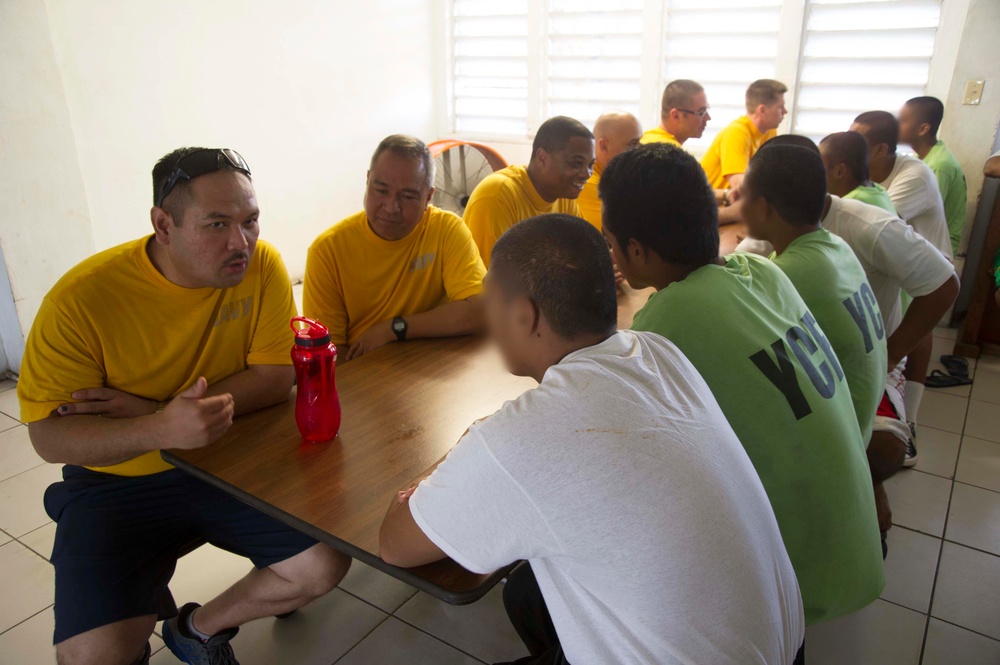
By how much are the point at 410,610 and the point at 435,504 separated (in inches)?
48.5

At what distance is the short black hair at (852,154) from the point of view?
270 cm

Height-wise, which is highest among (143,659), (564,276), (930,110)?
(930,110)

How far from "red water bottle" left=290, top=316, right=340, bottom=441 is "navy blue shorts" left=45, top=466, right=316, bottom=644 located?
30 centimetres

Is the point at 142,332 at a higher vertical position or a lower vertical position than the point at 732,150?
lower

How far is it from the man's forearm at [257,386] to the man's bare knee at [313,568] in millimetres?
349

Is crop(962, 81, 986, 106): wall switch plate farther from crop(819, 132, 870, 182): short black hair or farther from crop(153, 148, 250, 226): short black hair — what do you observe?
crop(153, 148, 250, 226): short black hair

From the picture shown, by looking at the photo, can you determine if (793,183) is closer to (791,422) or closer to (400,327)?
(791,422)

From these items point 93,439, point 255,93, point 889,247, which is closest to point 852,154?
point 889,247

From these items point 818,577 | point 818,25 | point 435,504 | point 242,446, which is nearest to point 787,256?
point 818,577

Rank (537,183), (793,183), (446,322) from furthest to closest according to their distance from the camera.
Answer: (537,183)
(446,322)
(793,183)

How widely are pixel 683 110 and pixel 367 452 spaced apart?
376cm

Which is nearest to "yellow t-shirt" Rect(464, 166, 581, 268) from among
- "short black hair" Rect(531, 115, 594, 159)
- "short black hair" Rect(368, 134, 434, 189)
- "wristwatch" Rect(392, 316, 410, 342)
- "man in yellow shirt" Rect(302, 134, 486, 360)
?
"short black hair" Rect(531, 115, 594, 159)

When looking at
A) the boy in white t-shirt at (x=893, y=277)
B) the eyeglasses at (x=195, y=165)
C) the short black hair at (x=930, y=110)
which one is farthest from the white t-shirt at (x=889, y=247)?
the short black hair at (x=930, y=110)

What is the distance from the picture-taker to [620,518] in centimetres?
90
